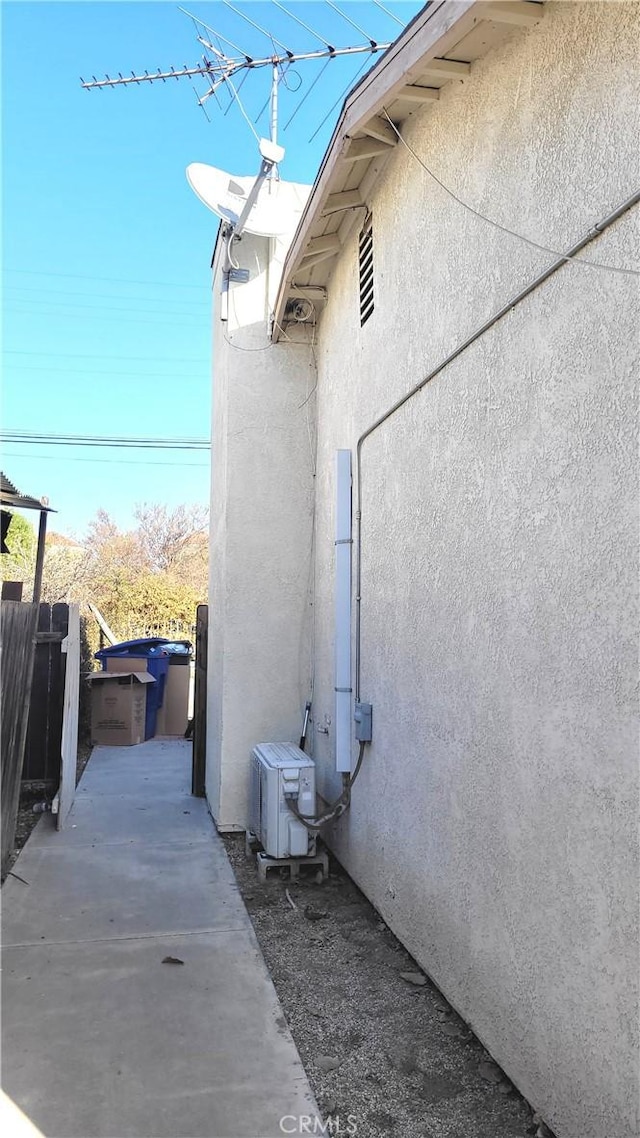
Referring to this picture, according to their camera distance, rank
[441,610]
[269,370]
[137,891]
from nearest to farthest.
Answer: [441,610], [137,891], [269,370]

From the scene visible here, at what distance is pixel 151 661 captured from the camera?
1053cm

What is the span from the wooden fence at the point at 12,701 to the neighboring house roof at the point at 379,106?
3.14 meters

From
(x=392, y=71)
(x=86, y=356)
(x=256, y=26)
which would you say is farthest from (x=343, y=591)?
(x=86, y=356)

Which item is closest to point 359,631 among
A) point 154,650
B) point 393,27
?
point 393,27

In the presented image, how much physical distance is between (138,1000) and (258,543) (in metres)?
3.62

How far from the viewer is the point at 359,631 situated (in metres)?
4.84

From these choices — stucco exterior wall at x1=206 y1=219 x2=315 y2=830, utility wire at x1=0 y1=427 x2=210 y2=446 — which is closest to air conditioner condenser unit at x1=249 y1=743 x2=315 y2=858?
stucco exterior wall at x1=206 y1=219 x2=315 y2=830

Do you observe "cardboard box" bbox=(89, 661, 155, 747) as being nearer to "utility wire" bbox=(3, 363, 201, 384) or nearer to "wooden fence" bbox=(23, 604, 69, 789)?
"wooden fence" bbox=(23, 604, 69, 789)

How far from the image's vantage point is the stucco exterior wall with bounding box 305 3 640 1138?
205 centimetres

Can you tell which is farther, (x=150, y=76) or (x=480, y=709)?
(x=150, y=76)

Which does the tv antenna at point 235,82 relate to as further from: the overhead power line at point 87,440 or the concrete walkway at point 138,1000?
the overhead power line at point 87,440

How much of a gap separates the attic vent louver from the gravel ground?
370 cm

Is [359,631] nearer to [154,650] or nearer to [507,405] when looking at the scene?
[507,405]

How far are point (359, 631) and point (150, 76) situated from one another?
5315 mm
